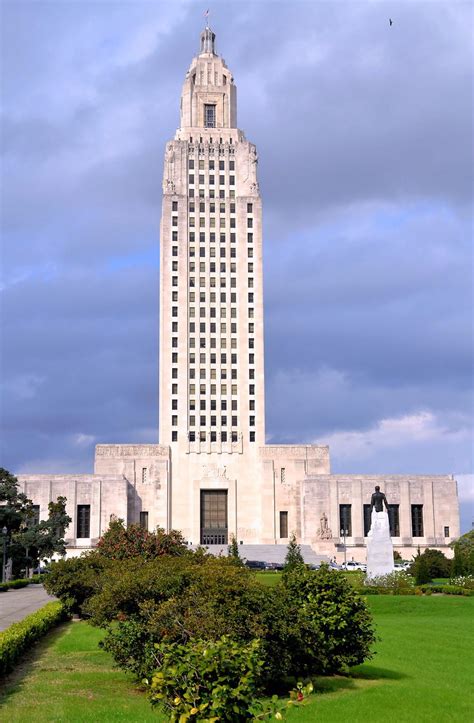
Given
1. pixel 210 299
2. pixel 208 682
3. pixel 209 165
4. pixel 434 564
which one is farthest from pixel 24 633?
pixel 209 165

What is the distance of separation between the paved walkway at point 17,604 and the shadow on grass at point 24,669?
3120mm

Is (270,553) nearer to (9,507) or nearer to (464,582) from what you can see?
(9,507)

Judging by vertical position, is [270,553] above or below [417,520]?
below

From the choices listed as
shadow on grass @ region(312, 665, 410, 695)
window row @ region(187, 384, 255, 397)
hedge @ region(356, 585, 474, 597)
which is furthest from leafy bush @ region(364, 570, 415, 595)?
window row @ region(187, 384, 255, 397)

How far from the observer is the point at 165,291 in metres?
94.2

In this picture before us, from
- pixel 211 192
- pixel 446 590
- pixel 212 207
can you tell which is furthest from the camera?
pixel 211 192

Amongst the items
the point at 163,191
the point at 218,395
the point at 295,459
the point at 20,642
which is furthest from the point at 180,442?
the point at 20,642

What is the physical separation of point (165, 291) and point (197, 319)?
16.1 ft

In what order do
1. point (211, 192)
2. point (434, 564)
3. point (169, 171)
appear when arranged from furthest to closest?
point (211, 192) < point (169, 171) < point (434, 564)

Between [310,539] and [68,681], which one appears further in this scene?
[310,539]

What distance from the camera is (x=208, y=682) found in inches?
368

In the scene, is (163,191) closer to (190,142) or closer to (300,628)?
(190,142)

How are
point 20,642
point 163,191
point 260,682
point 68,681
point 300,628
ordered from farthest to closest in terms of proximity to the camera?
point 163,191, point 20,642, point 68,681, point 300,628, point 260,682

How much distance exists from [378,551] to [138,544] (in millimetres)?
16000
